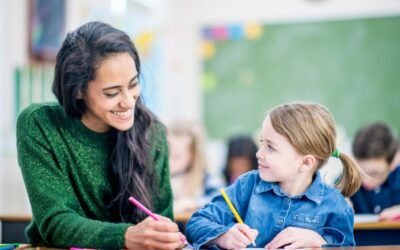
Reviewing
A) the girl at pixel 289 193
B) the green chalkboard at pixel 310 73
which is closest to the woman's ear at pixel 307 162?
the girl at pixel 289 193

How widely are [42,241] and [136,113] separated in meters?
0.47

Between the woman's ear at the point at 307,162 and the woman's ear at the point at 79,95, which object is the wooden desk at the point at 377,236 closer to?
the woman's ear at the point at 307,162

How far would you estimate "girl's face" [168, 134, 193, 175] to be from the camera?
13.3 feet

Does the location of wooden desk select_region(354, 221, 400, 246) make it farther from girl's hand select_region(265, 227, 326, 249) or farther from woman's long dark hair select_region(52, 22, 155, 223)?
woman's long dark hair select_region(52, 22, 155, 223)

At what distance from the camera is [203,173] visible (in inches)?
160

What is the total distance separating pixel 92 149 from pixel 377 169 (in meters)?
1.51

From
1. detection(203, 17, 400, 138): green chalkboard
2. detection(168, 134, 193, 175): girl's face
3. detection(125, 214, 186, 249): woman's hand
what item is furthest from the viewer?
detection(203, 17, 400, 138): green chalkboard

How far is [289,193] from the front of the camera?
189 centimetres

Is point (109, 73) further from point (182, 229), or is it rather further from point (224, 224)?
point (182, 229)

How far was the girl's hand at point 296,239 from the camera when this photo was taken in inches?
68.1

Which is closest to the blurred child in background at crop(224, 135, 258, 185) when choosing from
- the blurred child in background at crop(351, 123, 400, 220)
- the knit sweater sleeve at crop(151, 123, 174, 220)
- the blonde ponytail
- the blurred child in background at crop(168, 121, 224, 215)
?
the blurred child in background at crop(168, 121, 224, 215)

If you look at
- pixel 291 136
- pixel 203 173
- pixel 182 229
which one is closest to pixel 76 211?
pixel 291 136

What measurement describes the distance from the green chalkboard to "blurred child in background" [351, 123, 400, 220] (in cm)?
245

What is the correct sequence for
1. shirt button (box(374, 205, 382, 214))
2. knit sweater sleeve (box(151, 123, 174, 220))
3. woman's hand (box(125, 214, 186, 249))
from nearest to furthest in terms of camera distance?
woman's hand (box(125, 214, 186, 249)), knit sweater sleeve (box(151, 123, 174, 220)), shirt button (box(374, 205, 382, 214))
